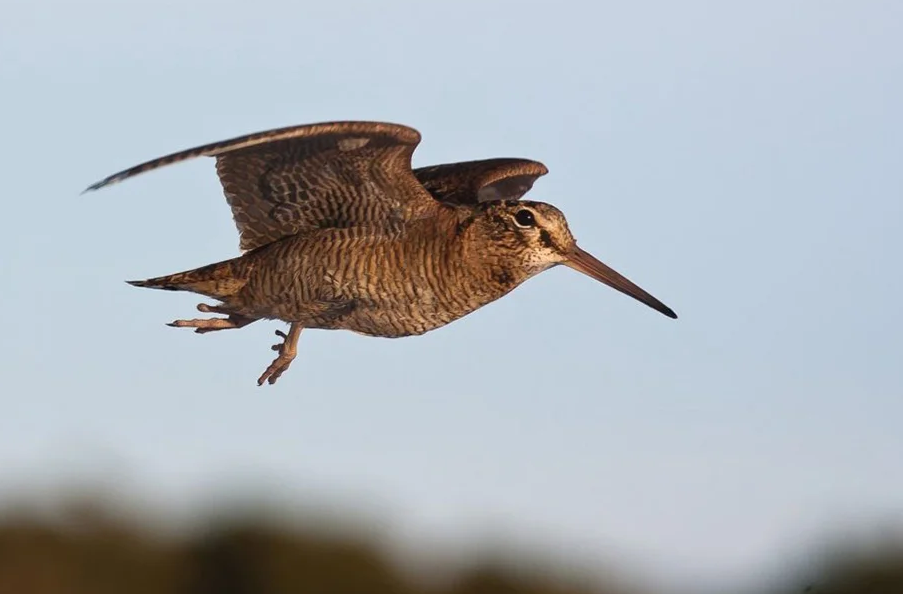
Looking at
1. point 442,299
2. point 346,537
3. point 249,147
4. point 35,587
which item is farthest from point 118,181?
point 35,587

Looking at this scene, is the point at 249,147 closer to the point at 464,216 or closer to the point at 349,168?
the point at 349,168

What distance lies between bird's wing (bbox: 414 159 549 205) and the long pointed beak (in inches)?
41.9

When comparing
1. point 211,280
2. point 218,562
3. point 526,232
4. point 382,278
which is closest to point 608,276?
point 526,232

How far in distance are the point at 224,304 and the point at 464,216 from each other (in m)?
2.15

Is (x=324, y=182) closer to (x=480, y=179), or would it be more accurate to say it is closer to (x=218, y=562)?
(x=480, y=179)

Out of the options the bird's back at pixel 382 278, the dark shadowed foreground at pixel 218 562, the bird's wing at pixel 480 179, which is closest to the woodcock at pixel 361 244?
the bird's back at pixel 382 278

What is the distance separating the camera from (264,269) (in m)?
15.9

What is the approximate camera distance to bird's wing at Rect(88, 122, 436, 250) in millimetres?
15188

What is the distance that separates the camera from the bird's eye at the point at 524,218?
15797 mm

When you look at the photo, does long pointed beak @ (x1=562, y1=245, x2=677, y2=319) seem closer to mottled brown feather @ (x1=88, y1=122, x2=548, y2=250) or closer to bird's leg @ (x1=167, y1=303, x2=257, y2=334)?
mottled brown feather @ (x1=88, y1=122, x2=548, y2=250)

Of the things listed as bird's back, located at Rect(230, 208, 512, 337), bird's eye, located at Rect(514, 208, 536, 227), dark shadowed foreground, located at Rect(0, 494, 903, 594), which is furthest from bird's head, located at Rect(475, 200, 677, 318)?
dark shadowed foreground, located at Rect(0, 494, 903, 594)

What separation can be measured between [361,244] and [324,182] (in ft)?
1.91

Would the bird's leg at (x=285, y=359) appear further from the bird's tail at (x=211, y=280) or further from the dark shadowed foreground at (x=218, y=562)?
the dark shadowed foreground at (x=218, y=562)

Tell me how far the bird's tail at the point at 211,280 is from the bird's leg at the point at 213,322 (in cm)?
13
